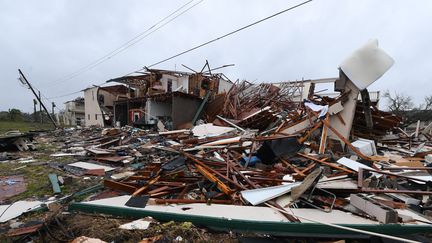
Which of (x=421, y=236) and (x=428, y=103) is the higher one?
(x=428, y=103)

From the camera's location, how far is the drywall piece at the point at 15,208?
11.5ft

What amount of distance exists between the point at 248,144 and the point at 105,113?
20713 millimetres

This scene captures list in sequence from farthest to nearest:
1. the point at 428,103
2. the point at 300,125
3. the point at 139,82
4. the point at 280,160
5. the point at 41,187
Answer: the point at 428,103
the point at 139,82
the point at 300,125
the point at 280,160
the point at 41,187

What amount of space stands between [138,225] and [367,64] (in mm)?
7269

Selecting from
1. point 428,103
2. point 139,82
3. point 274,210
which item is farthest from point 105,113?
point 428,103

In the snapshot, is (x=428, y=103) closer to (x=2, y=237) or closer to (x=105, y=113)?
(x=105, y=113)

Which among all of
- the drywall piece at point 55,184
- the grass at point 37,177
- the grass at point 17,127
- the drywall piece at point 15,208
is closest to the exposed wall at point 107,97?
the grass at point 17,127

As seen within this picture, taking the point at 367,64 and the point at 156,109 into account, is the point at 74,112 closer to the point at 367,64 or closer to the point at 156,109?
the point at 156,109

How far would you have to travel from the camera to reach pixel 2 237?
2.92m

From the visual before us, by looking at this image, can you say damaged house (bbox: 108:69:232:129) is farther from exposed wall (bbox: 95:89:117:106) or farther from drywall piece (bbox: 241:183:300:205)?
drywall piece (bbox: 241:183:300:205)

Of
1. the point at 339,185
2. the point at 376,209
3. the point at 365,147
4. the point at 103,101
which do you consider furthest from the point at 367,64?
the point at 103,101

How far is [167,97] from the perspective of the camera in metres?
15.1

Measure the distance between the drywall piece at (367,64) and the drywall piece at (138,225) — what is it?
6876 mm

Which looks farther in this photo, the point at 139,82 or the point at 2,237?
the point at 139,82
